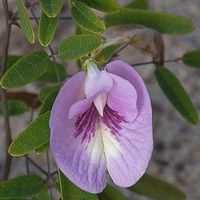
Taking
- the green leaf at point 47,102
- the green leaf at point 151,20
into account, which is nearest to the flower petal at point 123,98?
the green leaf at point 47,102

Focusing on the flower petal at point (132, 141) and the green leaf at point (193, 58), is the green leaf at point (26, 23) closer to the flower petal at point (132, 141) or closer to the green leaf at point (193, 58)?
the flower petal at point (132, 141)

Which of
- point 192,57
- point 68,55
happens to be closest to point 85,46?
point 68,55

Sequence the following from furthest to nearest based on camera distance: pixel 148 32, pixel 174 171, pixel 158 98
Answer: pixel 158 98, pixel 174 171, pixel 148 32

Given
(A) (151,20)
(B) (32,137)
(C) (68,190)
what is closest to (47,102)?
(B) (32,137)

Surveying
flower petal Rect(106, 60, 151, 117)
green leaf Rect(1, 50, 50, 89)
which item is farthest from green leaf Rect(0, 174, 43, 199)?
Answer: flower petal Rect(106, 60, 151, 117)

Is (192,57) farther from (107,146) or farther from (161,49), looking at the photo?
(107,146)

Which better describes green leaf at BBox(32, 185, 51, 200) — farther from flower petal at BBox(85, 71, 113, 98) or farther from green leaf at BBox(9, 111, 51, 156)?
flower petal at BBox(85, 71, 113, 98)
